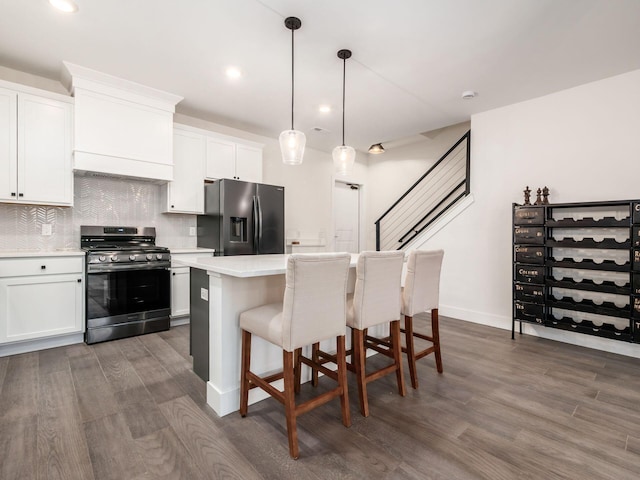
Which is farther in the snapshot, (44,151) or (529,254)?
(529,254)

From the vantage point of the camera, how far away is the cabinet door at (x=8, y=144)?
285 centimetres

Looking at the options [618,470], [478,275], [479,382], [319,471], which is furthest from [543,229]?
[319,471]

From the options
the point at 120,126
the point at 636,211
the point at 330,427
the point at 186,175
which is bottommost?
the point at 330,427

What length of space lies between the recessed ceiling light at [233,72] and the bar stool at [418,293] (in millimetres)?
2313

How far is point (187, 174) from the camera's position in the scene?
3.95 meters

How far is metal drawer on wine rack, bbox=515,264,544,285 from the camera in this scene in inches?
131

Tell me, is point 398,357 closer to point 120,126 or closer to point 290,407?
point 290,407

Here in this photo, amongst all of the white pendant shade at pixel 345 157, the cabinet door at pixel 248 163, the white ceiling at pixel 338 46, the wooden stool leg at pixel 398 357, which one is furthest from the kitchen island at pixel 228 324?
the cabinet door at pixel 248 163

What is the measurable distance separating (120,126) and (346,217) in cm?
392

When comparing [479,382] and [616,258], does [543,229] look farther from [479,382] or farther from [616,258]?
[479,382]

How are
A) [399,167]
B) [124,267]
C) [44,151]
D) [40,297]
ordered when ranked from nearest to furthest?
1. [40,297]
2. [44,151]
3. [124,267]
4. [399,167]

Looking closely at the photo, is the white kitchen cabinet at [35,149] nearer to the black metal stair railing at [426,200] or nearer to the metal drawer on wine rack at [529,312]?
the black metal stair railing at [426,200]

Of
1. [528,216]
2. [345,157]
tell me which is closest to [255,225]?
[345,157]

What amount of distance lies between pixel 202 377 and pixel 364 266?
1.43 metres
